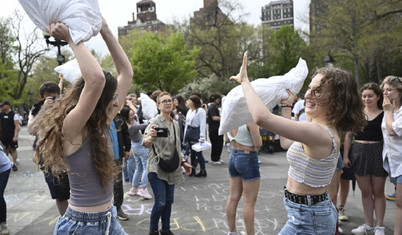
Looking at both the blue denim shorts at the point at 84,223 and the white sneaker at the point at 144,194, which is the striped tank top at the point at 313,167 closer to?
the blue denim shorts at the point at 84,223

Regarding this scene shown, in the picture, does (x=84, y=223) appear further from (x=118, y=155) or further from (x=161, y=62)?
(x=161, y=62)

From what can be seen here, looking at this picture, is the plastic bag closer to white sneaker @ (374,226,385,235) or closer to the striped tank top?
the striped tank top

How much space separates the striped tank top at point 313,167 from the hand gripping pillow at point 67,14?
145 cm

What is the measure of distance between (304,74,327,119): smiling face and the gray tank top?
1423 millimetres

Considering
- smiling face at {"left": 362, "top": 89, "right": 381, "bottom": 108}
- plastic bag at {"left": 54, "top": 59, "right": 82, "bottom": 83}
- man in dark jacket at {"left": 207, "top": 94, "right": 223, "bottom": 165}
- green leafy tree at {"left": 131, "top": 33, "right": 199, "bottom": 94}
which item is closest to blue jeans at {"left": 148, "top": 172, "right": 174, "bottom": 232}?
plastic bag at {"left": 54, "top": 59, "right": 82, "bottom": 83}

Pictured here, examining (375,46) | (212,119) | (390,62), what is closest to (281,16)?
(390,62)

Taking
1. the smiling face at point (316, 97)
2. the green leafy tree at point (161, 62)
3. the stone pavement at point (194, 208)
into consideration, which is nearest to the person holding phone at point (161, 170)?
the stone pavement at point (194, 208)

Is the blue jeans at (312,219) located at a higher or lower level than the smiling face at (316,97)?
lower

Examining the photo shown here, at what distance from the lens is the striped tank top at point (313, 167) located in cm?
201

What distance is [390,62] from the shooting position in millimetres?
28359

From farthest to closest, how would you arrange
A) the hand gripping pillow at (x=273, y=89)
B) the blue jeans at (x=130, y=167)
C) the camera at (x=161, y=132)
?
1. the blue jeans at (x=130, y=167)
2. the camera at (x=161, y=132)
3. the hand gripping pillow at (x=273, y=89)

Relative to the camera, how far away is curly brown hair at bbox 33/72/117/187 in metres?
1.87

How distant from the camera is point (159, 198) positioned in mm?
3795

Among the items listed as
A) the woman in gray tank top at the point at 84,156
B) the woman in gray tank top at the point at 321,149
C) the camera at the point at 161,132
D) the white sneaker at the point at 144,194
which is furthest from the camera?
the white sneaker at the point at 144,194
